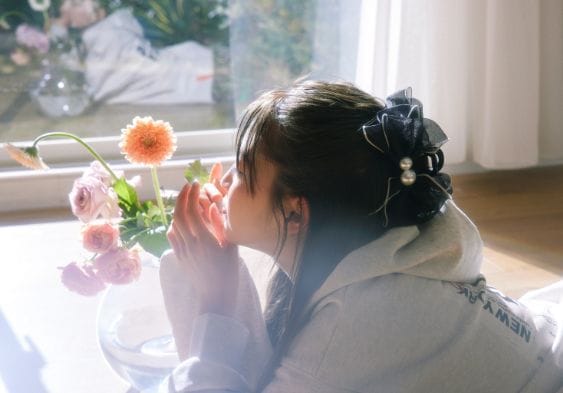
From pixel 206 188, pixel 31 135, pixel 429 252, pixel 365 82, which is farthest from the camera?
pixel 31 135

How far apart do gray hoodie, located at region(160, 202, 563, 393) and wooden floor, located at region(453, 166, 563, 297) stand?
61 centimetres

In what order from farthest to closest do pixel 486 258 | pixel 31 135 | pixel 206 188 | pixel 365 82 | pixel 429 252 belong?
pixel 31 135 < pixel 365 82 < pixel 486 258 < pixel 206 188 < pixel 429 252

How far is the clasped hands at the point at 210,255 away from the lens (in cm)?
86

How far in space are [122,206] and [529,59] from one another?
1.29 metres

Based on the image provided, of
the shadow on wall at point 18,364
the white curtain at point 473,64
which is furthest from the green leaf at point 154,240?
the white curtain at point 473,64

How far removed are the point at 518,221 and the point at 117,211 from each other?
3.83 ft

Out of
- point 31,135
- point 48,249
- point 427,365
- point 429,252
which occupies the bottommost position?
point 48,249

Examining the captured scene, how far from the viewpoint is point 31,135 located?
1992 mm

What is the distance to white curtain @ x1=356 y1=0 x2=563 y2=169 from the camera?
68.4 inches

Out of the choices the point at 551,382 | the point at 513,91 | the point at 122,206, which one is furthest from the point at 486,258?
the point at 122,206

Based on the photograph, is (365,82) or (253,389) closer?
(253,389)

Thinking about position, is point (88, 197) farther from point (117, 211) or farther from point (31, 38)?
point (31, 38)

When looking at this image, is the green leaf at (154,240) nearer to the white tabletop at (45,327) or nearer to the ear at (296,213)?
the ear at (296,213)

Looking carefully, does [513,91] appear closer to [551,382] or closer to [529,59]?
[529,59]
